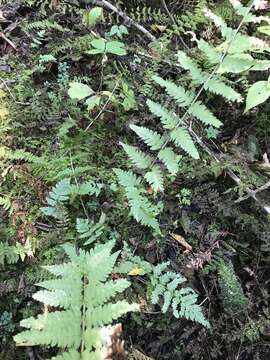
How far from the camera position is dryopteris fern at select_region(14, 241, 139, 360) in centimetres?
197

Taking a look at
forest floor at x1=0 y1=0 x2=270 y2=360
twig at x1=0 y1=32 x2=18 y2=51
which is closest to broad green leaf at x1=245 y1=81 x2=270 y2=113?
forest floor at x1=0 y1=0 x2=270 y2=360

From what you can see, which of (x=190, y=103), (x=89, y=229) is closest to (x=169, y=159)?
(x=190, y=103)

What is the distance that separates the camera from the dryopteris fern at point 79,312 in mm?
1971

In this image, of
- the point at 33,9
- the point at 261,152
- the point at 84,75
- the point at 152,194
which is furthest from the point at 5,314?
the point at 33,9

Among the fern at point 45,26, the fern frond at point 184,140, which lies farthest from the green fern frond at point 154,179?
the fern at point 45,26

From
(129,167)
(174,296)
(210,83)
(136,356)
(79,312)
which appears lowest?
(136,356)

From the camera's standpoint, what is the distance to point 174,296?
2.85m

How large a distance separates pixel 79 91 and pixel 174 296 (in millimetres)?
1500

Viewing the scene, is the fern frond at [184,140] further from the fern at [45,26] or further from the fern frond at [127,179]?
the fern at [45,26]

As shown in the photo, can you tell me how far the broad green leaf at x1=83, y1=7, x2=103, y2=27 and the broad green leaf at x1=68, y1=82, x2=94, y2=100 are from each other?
63 cm

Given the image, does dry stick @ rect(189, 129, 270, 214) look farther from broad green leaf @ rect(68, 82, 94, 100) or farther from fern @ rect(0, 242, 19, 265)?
fern @ rect(0, 242, 19, 265)

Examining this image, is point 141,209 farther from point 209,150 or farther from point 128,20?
point 128,20

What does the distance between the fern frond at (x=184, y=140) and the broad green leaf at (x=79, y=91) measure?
0.73 meters

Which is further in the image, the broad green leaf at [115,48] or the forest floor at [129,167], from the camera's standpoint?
the broad green leaf at [115,48]
